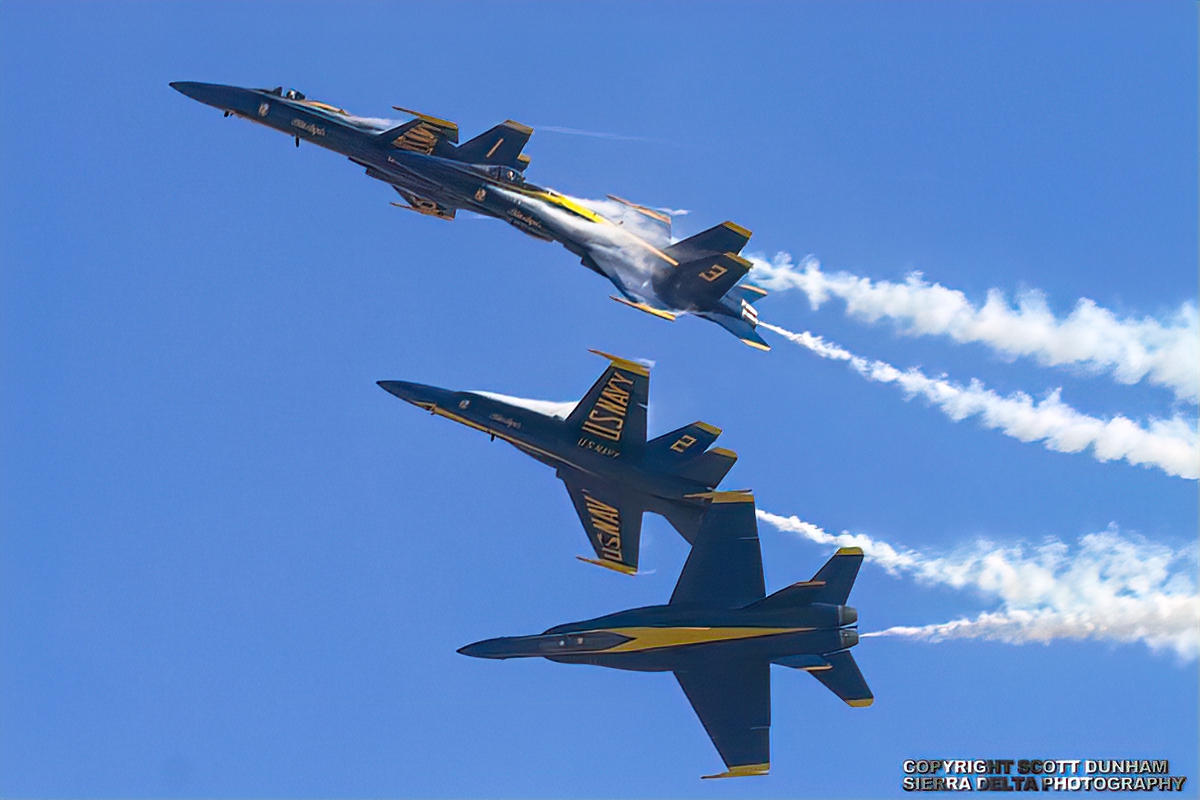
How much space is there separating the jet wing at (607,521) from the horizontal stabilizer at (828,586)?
8145 mm

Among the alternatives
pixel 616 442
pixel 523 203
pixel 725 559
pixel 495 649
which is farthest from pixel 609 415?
pixel 495 649

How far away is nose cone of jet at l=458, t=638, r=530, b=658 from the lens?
61906mm

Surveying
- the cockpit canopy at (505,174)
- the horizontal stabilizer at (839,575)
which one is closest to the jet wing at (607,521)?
the horizontal stabilizer at (839,575)

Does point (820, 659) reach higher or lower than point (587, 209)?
lower

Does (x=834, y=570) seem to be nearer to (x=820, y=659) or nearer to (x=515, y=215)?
(x=820, y=659)

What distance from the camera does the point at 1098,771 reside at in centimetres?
5981

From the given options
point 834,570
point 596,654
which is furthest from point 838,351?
point 596,654

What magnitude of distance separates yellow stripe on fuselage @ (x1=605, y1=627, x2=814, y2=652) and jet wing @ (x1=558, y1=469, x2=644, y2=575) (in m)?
6.42

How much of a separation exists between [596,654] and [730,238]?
16600 mm

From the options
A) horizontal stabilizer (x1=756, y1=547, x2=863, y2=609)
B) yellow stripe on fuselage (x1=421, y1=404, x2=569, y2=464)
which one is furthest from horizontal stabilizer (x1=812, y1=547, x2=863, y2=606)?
yellow stripe on fuselage (x1=421, y1=404, x2=569, y2=464)

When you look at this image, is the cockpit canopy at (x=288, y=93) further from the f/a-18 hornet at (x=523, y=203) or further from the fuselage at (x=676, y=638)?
the fuselage at (x=676, y=638)

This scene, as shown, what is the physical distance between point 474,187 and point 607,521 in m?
13.7

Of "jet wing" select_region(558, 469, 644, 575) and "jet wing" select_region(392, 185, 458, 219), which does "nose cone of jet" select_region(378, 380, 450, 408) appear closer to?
"jet wing" select_region(558, 469, 644, 575)

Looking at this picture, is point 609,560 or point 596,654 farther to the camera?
point 609,560
